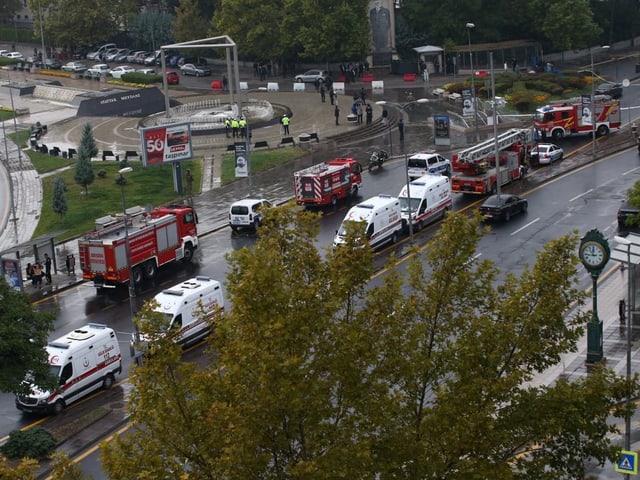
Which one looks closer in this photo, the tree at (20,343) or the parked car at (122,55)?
the tree at (20,343)

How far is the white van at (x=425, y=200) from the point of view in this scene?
5647 centimetres

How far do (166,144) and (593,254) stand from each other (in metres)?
34.8

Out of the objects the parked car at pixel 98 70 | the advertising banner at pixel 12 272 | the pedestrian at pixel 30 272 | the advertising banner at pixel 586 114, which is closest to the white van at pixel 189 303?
the advertising banner at pixel 12 272

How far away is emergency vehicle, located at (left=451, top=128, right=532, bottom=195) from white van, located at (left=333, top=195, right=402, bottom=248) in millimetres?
8406

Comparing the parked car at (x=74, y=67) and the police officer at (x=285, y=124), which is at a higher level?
the parked car at (x=74, y=67)

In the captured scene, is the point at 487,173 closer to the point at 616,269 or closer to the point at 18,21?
the point at 616,269

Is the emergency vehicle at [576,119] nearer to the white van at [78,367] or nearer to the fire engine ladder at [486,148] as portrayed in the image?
the fire engine ladder at [486,148]

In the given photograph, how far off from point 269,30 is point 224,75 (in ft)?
34.4

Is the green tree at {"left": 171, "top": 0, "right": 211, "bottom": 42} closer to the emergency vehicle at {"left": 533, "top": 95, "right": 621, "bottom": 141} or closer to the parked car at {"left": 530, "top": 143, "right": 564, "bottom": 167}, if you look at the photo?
the emergency vehicle at {"left": 533, "top": 95, "right": 621, "bottom": 141}

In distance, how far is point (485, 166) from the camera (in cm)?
6331

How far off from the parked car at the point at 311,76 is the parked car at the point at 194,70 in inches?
491

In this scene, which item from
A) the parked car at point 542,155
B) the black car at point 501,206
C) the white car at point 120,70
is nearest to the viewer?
the black car at point 501,206

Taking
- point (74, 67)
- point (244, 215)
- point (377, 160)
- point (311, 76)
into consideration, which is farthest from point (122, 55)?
point (244, 215)

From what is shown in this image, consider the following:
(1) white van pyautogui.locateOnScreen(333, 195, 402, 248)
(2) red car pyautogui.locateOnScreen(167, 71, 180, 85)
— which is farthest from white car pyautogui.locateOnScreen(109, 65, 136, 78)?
(1) white van pyautogui.locateOnScreen(333, 195, 402, 248)
